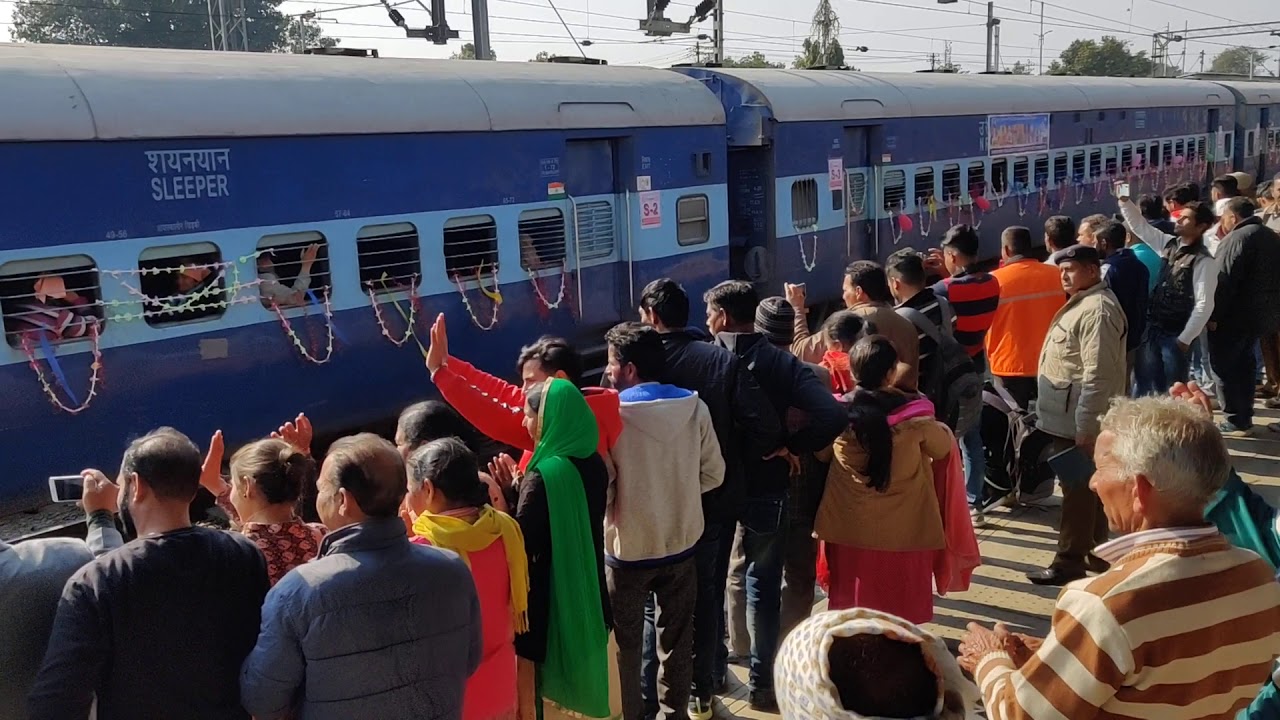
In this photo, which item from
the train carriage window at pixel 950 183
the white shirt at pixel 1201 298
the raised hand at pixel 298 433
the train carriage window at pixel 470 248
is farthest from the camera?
the train carriage window at pixel 950 183

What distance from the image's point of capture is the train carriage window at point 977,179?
15.3 metres

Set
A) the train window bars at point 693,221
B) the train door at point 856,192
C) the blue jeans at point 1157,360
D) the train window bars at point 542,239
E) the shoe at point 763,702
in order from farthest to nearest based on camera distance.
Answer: the train door at point 856,192
the train window bars at point 693,221
the train window bars at point 542,239
the blue jeans at point 1157,360
the shoe at point 763,702

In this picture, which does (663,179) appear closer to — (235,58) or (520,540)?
(235,58)

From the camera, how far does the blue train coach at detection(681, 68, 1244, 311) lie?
38.3 ft

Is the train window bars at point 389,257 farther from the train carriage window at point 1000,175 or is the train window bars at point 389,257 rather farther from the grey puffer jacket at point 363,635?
the train carriage window at point 1000,175

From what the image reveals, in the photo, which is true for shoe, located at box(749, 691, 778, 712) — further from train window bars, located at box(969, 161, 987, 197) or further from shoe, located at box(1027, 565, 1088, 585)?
train window bars, located at box(969, 161, 987, 197)

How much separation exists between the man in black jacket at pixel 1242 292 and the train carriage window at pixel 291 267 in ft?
19.5

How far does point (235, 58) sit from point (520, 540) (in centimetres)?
493

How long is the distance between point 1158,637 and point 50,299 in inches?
214

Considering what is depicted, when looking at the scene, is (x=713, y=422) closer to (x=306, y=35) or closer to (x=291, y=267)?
(x=291, y=267)

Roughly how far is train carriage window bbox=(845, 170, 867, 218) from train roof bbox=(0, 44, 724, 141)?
12.1 feet

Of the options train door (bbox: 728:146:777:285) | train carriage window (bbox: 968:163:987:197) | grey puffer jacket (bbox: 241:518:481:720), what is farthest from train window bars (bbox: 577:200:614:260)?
train carriage window (bbox: 968:163:987:197)

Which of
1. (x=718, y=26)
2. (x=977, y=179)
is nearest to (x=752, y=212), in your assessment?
(x=977, y=179)

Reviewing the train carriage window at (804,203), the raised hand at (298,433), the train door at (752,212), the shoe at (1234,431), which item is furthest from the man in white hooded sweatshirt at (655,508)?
the train carriage window at (804,203)
